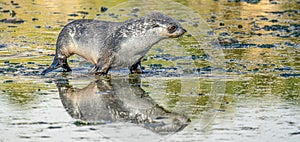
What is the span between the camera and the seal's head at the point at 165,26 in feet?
34.5

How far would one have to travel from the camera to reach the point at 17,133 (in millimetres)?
7320

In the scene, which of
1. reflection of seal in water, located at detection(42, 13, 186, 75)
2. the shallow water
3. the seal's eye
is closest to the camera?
the shallow water

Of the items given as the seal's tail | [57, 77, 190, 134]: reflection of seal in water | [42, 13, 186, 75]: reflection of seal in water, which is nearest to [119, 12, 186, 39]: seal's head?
Answer: [42, 13, 186, 75]: reflection of seal in water

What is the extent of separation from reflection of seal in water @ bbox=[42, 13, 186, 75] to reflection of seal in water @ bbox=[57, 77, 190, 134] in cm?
72

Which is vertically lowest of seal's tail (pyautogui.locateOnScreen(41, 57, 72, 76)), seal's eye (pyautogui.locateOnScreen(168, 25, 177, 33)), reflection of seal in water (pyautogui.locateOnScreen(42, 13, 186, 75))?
seal's tail (pyautogui.locateOnScreen(41, 57, 72, 76))

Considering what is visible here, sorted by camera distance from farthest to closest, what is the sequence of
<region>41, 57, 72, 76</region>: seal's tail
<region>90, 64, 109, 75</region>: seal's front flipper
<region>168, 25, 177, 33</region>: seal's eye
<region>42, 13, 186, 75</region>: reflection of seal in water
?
<region>41, 57, 72, 76</region>: seal's tail < <region>90, 64, 109, 75</region>: seal's front flipper < <region>42, 13, 186, 75</region>: reflection of seal in water < <region>168, 25, 177, 33</region>: seal's eye

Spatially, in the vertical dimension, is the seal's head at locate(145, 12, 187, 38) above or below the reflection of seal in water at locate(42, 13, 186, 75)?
above

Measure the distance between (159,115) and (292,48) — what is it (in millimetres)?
5835

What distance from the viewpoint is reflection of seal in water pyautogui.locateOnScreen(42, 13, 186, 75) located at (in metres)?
10.7

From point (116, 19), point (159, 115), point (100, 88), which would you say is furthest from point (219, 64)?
point (116, 19)

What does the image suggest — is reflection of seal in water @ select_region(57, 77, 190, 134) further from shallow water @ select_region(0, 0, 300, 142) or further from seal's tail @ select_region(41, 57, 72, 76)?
seal's tail @ select_region(41, 57, 72, 76)

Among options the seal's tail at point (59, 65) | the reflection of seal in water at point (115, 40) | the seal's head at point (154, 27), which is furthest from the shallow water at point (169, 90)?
the seal's head at point (154, 27)

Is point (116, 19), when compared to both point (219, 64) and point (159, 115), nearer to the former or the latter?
point (219, 64)

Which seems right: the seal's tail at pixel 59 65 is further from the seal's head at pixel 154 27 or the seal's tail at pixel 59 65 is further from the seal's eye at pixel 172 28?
the seal's eye at pixel 172 28
